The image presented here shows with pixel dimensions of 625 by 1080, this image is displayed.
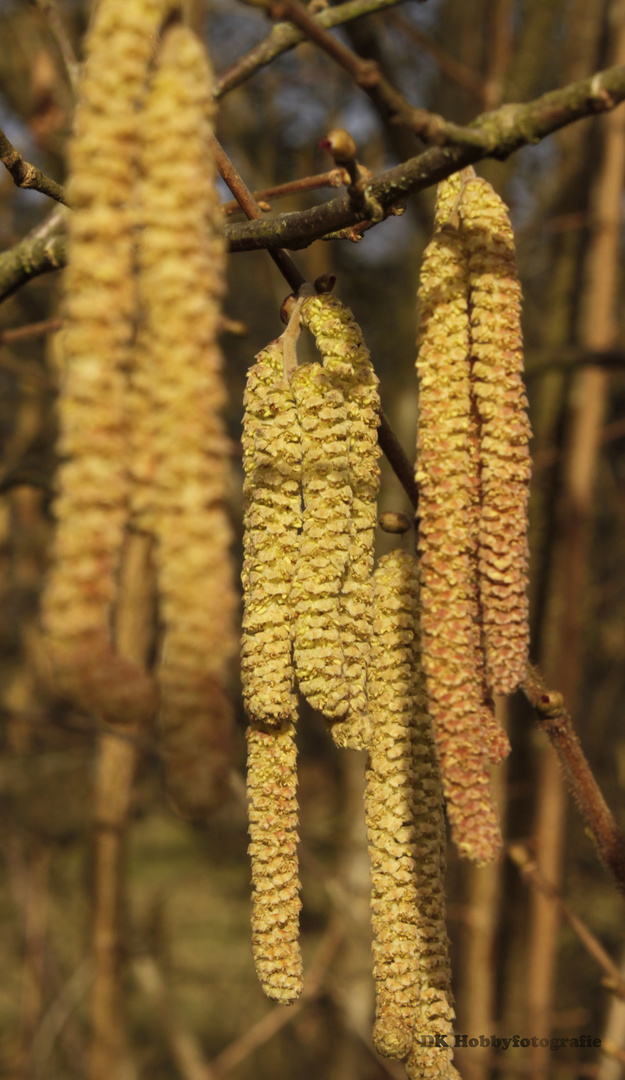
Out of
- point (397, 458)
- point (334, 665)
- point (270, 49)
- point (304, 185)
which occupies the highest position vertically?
point (270, 49)

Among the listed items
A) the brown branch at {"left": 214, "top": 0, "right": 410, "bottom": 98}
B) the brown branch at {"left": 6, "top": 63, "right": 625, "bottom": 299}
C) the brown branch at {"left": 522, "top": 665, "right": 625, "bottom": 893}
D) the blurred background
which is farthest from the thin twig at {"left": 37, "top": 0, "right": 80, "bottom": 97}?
the brown branch at {"left": 522, "top": 665, "right": 625, "bottom": 893}

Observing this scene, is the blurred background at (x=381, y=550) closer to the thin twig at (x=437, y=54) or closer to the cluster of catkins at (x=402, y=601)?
the thin twig at (x=437, y=54)

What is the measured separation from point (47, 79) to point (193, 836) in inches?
262

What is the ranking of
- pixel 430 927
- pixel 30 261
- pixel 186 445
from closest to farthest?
pixel 186 445 < pixel 430 927 < pixel 30 261

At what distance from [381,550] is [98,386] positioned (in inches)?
110

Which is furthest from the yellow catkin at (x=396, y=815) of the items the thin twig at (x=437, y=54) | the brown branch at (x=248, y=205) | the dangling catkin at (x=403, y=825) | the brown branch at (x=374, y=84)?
the thin twig at (x=437, y=54)

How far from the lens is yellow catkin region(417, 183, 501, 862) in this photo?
32.7 inches

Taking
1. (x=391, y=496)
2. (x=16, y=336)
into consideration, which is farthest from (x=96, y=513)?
(x=391, y=496)

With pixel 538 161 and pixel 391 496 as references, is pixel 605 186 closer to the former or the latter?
pixel 391 496

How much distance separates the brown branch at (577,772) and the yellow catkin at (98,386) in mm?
589

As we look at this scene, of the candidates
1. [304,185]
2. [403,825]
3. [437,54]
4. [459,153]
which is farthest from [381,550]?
[459,153]

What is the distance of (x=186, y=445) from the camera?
1.88 ft

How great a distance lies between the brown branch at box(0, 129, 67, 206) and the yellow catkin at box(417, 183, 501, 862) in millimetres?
520

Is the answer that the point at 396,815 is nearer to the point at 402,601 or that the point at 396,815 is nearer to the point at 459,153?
the point at 402,601
